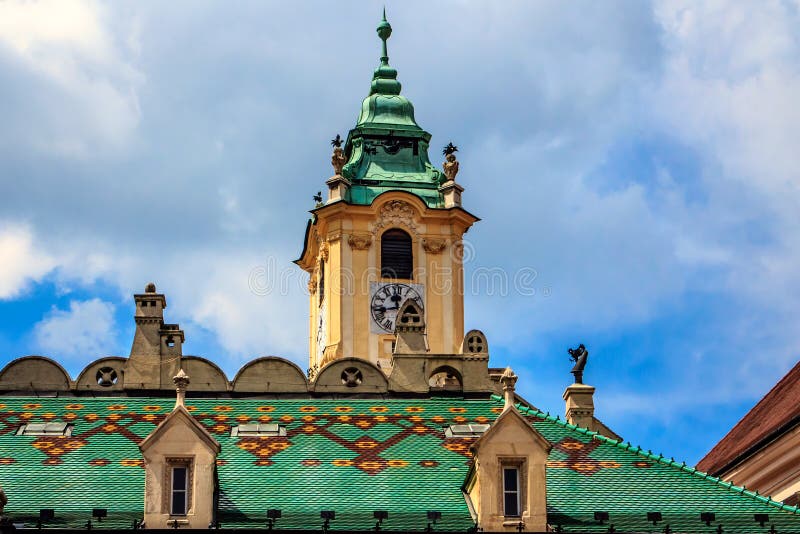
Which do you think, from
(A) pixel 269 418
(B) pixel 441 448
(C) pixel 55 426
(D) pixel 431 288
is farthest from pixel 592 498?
(D) pixel 431 288

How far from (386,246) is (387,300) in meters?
2.63

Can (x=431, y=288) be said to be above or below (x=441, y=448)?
above

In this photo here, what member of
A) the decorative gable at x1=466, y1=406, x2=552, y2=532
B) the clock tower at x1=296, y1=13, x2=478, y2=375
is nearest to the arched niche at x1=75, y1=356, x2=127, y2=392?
the decorative gable at x1=466, y1=406, x2=552, y2=532

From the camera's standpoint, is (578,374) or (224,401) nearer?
(224,401)

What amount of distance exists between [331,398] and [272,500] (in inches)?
330

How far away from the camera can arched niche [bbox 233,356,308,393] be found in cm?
5791

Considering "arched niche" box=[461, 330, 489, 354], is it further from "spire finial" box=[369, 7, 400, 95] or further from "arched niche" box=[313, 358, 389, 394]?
"spire finial" box=[369, 7, 400, 95]

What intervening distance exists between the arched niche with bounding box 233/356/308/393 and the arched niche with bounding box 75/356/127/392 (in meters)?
3.36

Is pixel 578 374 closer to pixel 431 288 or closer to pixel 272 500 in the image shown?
pixel 272 500

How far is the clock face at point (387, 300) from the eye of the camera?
93250 millimetres

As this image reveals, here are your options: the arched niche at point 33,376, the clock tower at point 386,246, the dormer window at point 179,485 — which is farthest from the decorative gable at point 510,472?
the clock tower at point 386,246

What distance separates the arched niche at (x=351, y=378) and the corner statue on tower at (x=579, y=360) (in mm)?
5659

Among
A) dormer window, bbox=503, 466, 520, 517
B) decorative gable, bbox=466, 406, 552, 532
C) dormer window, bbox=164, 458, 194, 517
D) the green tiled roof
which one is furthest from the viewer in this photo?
the green tiled roof

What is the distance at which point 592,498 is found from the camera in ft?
166
